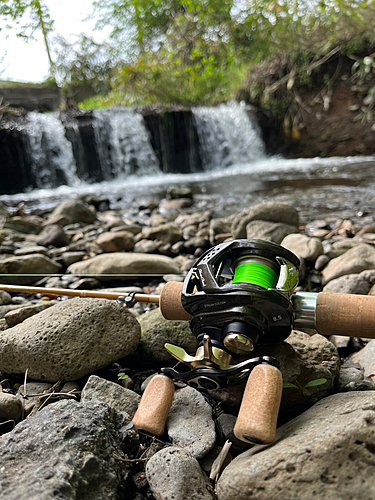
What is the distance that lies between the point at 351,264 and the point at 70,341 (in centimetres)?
187

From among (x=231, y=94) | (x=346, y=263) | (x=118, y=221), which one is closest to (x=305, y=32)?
(x=231, y=94)

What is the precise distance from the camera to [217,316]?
4.32ft

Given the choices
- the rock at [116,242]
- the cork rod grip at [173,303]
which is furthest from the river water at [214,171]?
the cork rod grip at [173,303]

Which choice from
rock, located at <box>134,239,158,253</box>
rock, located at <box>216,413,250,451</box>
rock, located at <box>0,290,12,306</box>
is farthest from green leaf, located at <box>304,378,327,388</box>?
rock, located at <box>134,239,158,253</box>

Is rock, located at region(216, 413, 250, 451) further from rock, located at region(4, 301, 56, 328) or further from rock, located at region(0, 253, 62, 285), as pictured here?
rock, located at region(0, 253, 62, 285)

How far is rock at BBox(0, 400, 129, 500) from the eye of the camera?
981 millimetres

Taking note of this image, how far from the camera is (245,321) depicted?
127cm

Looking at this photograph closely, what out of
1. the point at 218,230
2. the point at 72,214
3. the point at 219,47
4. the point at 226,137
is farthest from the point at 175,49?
the point at 218,230

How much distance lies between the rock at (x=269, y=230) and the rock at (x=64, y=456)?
2478 millimetres

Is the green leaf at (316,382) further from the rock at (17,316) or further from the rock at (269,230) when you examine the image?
the rock at (269,230)

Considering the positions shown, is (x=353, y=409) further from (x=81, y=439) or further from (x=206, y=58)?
(x=206, y=58)

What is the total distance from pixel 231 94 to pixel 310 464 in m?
13.4

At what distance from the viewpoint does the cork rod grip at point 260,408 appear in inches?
41.7

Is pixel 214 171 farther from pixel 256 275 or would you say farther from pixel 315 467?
pixel 315 467
